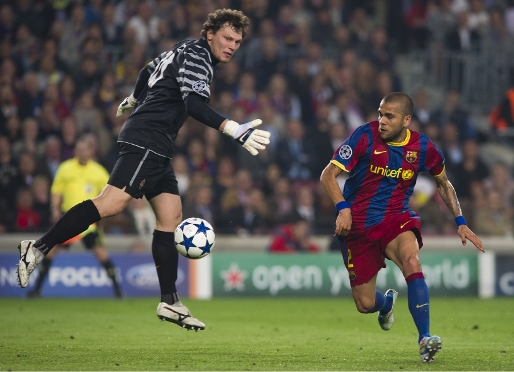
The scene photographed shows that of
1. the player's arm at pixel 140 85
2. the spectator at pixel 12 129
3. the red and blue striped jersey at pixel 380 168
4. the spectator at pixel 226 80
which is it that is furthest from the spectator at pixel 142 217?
the red and blue striped jersey at pixel 380 168

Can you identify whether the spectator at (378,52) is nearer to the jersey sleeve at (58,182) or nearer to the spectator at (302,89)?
the spectator at (302,89)

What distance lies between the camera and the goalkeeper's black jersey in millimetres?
7207

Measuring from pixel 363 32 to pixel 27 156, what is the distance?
25.4 ft

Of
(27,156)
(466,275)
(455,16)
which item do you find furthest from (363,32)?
(27,156)

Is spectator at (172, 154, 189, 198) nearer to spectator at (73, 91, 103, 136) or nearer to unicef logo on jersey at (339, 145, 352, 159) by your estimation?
spectator at (73, 91, 103, 136)

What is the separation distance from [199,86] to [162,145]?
2.12 feet

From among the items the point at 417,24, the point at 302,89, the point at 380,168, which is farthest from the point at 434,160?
the point at 417,24

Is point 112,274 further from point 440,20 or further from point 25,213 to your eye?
point 440,20

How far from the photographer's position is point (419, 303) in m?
6.87

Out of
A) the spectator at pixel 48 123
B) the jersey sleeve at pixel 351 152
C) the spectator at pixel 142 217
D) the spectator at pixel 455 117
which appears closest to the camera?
the jersey sleeve at pixel 351 152

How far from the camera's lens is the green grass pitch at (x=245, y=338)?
653 centimetres

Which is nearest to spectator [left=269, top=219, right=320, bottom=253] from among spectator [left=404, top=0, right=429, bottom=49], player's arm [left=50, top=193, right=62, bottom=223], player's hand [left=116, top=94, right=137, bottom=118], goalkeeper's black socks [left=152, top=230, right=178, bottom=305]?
player's arm [left=50, top=193, right=62, bottom=223]

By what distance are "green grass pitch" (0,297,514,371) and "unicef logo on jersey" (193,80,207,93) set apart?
2026 millimetres

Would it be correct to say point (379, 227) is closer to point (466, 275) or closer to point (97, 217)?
point (97, 217)
